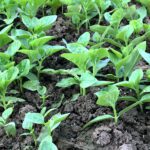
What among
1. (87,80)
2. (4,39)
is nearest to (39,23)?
(4,39)

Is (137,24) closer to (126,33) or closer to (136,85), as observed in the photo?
(126,33)

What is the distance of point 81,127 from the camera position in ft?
6.05

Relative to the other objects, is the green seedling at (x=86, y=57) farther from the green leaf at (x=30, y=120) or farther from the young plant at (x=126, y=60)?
the green leaf at (x=30, y=120)

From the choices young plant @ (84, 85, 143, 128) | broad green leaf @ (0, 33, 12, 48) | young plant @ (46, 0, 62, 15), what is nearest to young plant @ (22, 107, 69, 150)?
young plant @ (84, 85, 143, 128)

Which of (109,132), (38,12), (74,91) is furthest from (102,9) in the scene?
(109,132)

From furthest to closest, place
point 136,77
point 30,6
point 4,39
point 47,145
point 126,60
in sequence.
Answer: point 30,6 → point 4,39 → point 126,60 → point 136,77 → point 47,145

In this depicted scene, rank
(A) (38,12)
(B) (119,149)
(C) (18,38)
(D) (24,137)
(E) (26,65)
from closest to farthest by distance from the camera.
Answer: (B) (119,149), (D) (24,137), (E) (26,65), (C) (18,38), (A) (38,12)

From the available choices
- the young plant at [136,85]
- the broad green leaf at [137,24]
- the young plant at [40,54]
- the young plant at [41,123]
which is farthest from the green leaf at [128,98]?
the broad green leaf at [137,24]

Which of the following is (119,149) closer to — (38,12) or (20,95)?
(20,95)

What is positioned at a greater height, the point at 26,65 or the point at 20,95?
the point at 26,65

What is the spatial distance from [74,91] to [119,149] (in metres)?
0.41

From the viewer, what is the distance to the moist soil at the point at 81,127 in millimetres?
1751

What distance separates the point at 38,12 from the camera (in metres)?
2.63

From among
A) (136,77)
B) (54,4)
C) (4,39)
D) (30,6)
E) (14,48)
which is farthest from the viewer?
(54,4)
